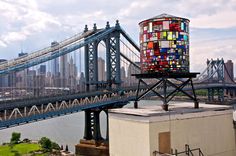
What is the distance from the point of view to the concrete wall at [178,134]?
1320 cm

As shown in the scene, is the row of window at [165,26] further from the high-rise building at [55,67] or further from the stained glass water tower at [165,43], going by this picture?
the high-rise building at [55,67]

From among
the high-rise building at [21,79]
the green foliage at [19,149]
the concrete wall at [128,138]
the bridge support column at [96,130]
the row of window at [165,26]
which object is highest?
the row of window at [165,26]

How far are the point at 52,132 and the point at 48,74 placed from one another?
12.0 meters

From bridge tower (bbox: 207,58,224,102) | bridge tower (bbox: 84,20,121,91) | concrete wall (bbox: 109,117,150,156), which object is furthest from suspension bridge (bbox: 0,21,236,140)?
bridge tower (bbox: 207,58,224,102)

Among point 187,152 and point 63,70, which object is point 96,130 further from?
point 63,70

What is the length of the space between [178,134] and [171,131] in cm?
43

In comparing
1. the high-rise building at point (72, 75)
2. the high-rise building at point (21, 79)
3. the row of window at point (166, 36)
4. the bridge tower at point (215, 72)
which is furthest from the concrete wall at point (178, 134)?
the bridge tower at point (215, 72)

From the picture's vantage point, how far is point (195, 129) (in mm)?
14250

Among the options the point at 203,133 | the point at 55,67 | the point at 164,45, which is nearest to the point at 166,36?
the point at 164,45

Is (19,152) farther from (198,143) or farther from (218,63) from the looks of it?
(218,63)

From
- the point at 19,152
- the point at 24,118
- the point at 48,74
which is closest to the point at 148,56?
the point at 24,118

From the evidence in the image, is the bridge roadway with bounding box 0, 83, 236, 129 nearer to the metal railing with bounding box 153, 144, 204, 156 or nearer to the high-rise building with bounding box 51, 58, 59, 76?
the metal railing with bounding box 153, 144, 204, 156

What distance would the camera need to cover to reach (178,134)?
13789 mm

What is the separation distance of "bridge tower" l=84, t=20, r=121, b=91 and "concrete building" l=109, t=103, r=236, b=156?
844 inches
